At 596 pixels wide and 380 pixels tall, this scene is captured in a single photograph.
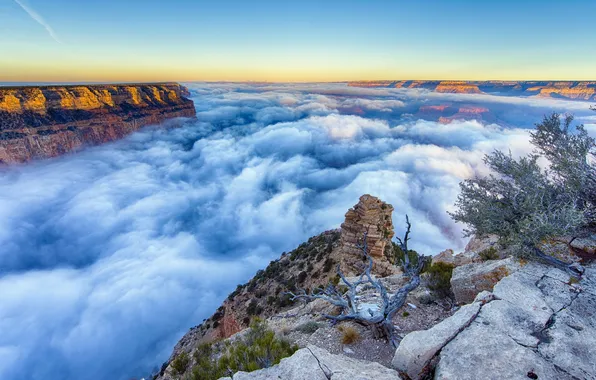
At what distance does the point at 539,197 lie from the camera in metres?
7.09

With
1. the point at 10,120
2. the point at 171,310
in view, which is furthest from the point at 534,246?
the point at 10,120

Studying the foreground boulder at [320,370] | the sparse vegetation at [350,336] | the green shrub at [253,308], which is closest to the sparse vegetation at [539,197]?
the sparse vegetation at [350,336]

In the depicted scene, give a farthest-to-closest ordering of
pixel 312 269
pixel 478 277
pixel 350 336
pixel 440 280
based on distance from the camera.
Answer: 1. pixel 312 269
2. pixel 440 280
3. pixel 478 277
4. pixel 350 336

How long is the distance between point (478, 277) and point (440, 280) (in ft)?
6.45

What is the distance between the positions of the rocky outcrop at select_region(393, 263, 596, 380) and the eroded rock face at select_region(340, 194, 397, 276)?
12.4m

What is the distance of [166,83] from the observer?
190750 mm

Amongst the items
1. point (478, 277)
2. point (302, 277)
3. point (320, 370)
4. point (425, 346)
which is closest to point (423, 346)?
point (425, 346)

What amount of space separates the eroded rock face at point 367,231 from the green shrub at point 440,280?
296 inches

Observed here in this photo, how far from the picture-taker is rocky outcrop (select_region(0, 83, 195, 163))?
105 m

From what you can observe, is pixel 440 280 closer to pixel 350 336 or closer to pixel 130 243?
pixel 350 336

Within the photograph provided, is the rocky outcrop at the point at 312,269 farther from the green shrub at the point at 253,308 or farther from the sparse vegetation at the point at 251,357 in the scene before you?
the sparse vegetation at the point at 251,357

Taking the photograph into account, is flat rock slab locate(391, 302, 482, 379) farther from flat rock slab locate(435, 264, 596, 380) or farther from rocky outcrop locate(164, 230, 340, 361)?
rocky outcrop locate(164, 230, 340, 361)

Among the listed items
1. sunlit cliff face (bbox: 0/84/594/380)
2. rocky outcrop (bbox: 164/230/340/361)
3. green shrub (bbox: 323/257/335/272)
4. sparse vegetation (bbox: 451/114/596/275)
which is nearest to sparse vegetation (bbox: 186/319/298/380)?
sparse vegetation (bbox: 451/114/596/275)

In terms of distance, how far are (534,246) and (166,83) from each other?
221m
